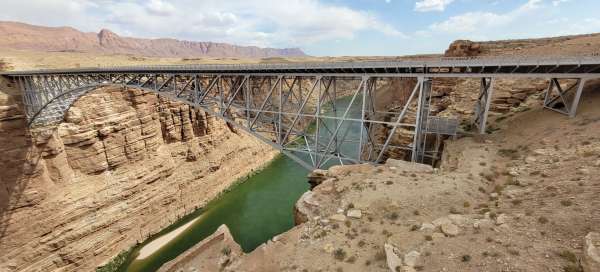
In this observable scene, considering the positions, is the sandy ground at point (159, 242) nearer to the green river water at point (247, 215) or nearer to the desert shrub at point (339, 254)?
the green river water at point (247, 215)

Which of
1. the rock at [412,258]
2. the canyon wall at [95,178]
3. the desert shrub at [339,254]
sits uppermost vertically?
the rock at [412,258]

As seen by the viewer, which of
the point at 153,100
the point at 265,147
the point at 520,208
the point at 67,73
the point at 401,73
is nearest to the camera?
the point at 520,208

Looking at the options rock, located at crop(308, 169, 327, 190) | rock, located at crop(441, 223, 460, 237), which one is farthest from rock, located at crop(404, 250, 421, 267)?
rock, located at crop(308, 169, 327, 190)

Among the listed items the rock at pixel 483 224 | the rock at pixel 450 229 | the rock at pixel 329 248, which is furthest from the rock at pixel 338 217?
the rock at pixel 483 224

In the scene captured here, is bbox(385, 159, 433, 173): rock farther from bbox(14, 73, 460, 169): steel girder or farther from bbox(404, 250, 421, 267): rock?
bbox(404, 250, 421, 267): rock

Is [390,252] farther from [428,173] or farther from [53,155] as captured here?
[53,155]

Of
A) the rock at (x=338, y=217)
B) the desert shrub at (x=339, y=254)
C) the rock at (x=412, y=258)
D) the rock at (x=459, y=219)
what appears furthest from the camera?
the rock at (x=338, y=217)

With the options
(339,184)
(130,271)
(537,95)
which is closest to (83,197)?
(130,271)
